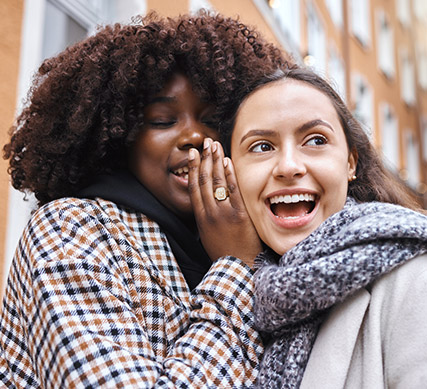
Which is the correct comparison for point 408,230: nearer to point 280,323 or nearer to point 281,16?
point 280,323

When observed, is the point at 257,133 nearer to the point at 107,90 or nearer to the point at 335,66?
the point at 107,90

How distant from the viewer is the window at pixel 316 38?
11453 mm

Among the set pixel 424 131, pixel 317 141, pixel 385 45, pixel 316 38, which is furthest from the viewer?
pixel 424 131

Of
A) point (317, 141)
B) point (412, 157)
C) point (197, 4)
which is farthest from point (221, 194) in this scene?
point (412, 157)

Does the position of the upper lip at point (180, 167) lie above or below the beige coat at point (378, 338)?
above

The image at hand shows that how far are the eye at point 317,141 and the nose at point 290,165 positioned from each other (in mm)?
60

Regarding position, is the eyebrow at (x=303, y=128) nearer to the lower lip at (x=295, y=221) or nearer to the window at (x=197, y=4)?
the lower lip at (x=295, y=221)

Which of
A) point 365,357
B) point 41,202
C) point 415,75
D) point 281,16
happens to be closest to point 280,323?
point 365,357

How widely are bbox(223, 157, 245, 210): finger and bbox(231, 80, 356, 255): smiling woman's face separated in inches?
0.8

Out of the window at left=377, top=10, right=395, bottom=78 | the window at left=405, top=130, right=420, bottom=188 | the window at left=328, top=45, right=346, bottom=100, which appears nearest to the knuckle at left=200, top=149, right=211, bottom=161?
the window at left=328, top=45, right=346, bottom=100

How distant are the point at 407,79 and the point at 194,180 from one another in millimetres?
20175

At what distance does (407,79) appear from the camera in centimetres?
2073

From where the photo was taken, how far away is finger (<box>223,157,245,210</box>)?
2.06 m

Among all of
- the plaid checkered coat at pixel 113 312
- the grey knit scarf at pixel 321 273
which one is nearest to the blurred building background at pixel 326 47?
the grey knit scarf at pixel 321 273
